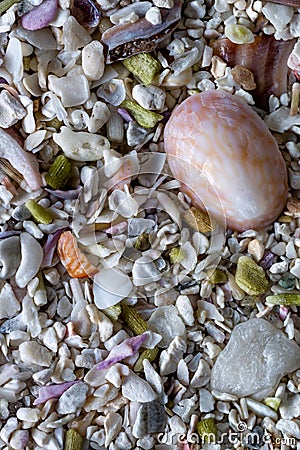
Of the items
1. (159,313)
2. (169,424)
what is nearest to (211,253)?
(159,313)

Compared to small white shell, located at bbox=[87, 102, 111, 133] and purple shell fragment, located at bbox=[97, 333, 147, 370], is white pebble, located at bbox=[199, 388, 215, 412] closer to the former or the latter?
purple shell fragment, located at bbox=[97, 333, 147, 370]

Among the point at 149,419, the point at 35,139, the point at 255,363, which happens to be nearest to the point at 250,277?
the point at 255,363

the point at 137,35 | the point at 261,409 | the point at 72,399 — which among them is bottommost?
the point at 261,409

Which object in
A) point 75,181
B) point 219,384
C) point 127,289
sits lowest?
point 219,384

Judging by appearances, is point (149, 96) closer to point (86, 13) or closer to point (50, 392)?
point (86, 13)

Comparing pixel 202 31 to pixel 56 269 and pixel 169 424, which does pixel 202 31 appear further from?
pixel 169 424

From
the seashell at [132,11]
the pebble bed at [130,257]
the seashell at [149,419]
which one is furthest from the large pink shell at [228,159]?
the seashell at [149,419]

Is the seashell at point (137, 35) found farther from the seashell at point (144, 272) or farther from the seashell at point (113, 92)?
the seashell at point (144, 272)
